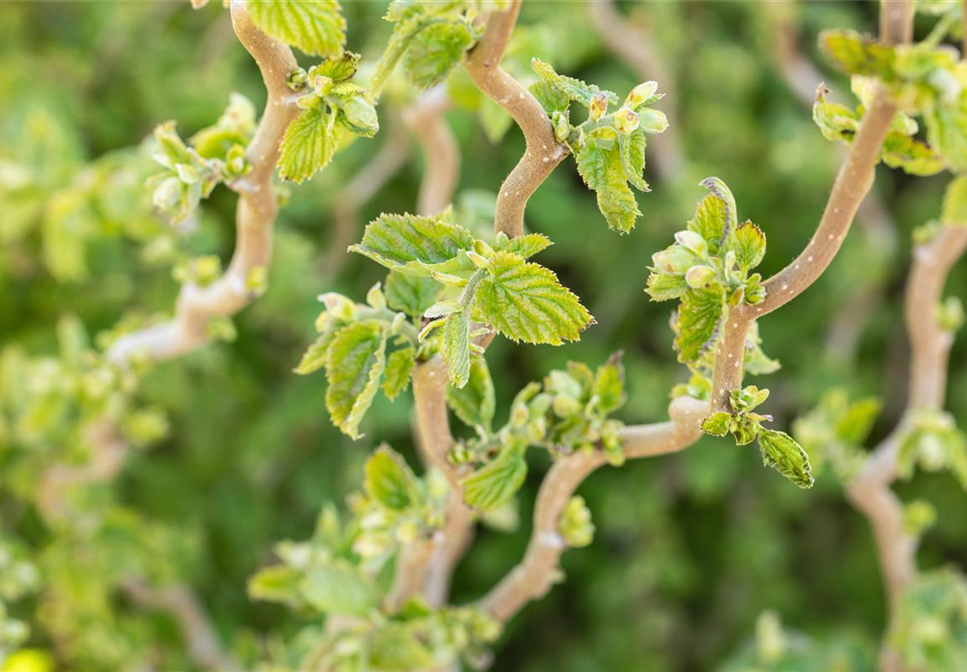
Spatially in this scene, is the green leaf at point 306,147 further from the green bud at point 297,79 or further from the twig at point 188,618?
the twig at point 188,618

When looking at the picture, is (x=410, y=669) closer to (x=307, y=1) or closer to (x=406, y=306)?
(x=406, y=306)

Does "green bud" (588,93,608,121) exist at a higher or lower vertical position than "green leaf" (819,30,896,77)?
lower

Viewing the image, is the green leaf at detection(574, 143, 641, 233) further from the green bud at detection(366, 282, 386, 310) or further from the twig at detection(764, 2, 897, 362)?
the twig at detection(764, 2, 897, 362)

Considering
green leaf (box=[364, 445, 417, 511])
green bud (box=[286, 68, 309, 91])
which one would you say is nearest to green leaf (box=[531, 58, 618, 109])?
green bud (box=[286, 68, 309, 91])

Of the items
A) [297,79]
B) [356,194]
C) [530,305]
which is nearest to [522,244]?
[530,305]

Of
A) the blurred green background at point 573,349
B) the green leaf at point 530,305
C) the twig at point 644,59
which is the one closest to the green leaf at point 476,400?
the green leaf at point 530,305

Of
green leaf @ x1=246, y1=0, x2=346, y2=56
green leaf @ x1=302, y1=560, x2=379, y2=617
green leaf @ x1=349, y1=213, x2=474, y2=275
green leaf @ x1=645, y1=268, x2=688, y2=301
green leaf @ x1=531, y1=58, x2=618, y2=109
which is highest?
green leaf @ x1=246, y1=0, x2=346, y2=56
